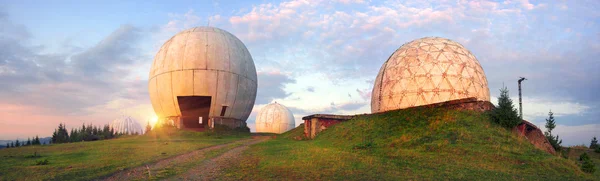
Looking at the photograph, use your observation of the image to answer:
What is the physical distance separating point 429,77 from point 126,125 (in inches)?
2214

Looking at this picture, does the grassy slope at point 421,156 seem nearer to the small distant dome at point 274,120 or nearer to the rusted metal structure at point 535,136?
the rusted metal structure at point 535,136

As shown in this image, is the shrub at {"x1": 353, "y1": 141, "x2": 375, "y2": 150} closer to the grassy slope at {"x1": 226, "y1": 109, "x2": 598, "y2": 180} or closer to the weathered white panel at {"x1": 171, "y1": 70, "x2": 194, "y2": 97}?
the grassy slope at {"x1": 226, "y1": 109, "x2": 598, "y2": 180}

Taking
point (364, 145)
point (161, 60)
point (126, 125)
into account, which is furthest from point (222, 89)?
point (126, 125)

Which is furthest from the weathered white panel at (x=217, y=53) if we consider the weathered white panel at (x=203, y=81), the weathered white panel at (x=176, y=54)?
the weathered white panel at (x=176, y=54)

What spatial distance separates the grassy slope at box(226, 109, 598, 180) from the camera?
34.6 ft

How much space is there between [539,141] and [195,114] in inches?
1169

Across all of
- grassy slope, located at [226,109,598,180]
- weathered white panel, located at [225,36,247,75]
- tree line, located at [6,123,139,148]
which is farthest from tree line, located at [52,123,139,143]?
grassy slope, located at [226,109,598,180]

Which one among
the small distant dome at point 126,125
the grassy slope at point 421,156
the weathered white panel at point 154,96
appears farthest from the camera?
the small distant dome at point 126,125

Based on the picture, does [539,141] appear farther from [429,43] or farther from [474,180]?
[474,180]

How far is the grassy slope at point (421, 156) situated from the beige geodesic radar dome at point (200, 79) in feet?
60.4

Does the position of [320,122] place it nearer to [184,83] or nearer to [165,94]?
[184,83]

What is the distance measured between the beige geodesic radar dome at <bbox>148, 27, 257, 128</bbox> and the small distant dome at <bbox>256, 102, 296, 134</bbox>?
24664mm

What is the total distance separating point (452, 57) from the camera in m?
27.4

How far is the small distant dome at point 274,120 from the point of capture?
63562 millimetres
